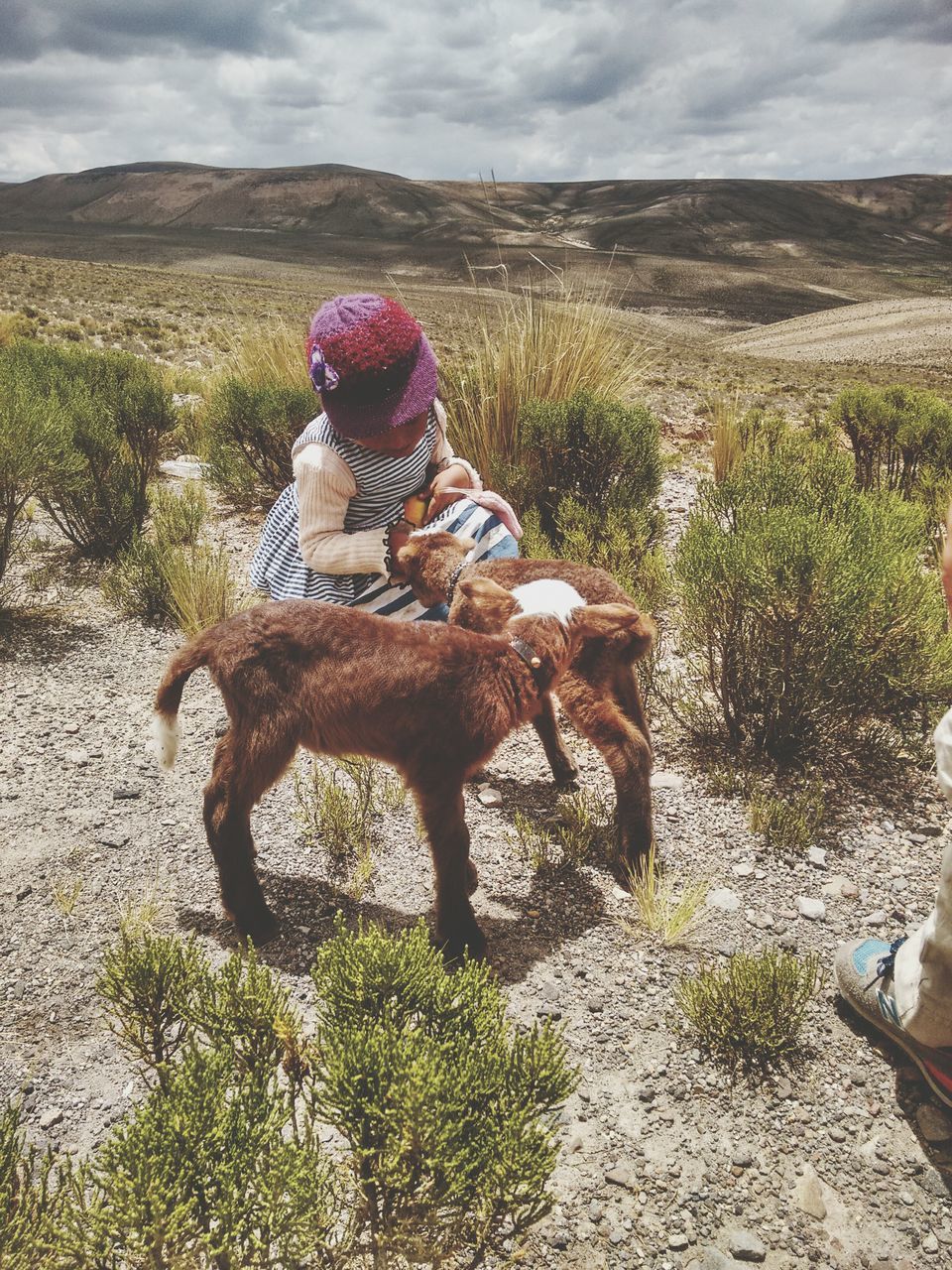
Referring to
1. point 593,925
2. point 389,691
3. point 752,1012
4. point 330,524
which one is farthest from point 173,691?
point 752,1012

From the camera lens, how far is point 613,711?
105 inches

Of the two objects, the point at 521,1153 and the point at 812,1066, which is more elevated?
the point at 521,1153

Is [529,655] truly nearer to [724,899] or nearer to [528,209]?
[724,899]

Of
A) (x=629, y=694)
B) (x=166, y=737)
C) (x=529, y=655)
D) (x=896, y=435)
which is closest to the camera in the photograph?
(x=529, y=655)

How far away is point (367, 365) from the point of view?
2.62 meters

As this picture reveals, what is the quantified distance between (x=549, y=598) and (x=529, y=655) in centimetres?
25

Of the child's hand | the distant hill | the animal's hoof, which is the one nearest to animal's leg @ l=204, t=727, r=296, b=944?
the animal's hoof

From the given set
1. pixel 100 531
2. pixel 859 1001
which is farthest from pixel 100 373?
pixel 859 1001

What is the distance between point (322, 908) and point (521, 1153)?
1482mm

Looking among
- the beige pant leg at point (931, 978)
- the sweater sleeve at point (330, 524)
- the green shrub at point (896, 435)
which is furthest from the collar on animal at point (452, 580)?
the green shrub at point (896, 435)

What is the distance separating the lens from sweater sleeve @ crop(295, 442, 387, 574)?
2863mm

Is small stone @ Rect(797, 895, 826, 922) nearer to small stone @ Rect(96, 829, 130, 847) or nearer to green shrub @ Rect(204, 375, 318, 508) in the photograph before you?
small stone @ Rect(96, 829, 130, 847)

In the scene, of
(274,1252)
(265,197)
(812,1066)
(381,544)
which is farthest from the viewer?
(265,197)

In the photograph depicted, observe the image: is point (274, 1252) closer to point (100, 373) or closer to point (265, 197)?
point (100, 373)
